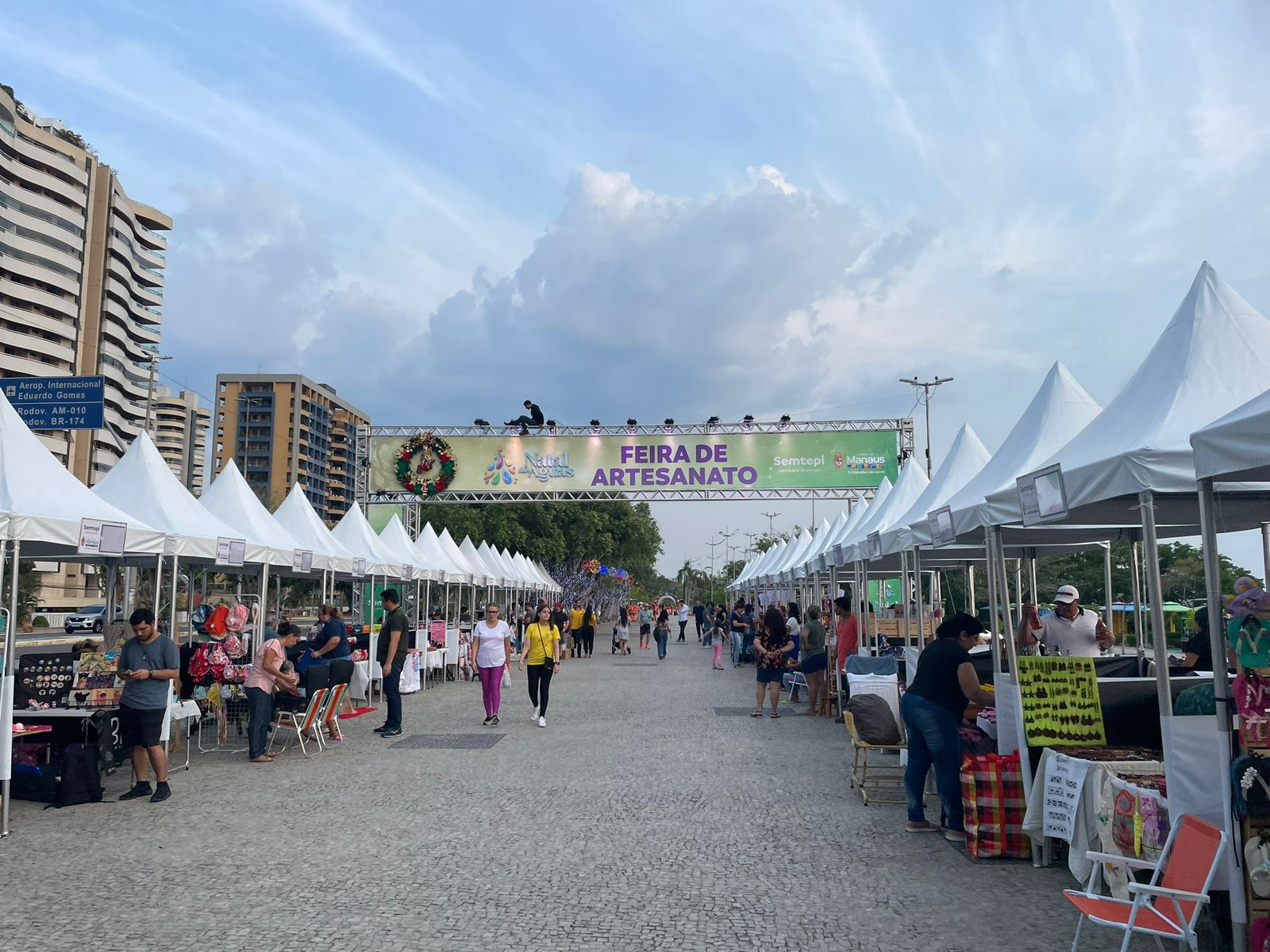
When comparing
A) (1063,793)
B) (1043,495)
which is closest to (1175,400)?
(1043,495)

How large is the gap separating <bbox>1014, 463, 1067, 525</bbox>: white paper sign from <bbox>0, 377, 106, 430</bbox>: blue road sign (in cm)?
1325

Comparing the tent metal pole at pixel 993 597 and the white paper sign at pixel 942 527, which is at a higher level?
the white paper sign at pixel 942 527

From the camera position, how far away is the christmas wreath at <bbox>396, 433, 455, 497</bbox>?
30.9 m

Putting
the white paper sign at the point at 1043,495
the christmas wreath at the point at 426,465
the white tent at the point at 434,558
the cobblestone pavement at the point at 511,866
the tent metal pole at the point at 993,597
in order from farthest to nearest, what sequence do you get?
the christmas wreath at the point at 426,465, the white tent at the point at 434,558, the tent metal pole at the point at 993,597, the white paper sign at the point at 1043,495, the cobblestone pavement at the point at 511,866

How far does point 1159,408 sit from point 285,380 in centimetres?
15955

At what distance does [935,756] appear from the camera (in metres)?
7.41

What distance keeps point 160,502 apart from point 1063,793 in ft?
33.5

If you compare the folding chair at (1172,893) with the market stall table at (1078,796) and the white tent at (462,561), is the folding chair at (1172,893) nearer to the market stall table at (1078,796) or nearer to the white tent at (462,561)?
the market stall table at (1078,796)

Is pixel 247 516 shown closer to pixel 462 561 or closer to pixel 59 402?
pixel 59 402

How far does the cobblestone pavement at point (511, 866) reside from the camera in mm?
5230

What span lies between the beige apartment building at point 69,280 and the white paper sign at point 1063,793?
68.5 meters

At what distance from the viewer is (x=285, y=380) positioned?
154m

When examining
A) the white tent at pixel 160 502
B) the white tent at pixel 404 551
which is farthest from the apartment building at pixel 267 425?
the white tent at pixel 160 502

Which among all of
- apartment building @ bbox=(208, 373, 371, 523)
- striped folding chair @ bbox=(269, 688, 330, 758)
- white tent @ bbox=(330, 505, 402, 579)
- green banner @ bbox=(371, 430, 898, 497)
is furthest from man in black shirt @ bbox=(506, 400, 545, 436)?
apartment building @ bbox=(208, 373, 371, 523)
